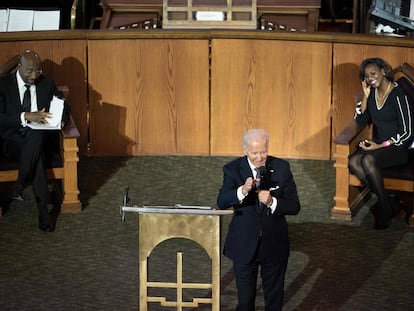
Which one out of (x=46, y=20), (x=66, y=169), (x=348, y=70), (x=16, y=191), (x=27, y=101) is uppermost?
(x=46, y=20)

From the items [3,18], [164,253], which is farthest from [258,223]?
[3,18]

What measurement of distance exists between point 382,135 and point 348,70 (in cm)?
121

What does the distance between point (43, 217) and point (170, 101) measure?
6.54ft

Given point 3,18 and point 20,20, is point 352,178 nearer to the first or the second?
point 20,20

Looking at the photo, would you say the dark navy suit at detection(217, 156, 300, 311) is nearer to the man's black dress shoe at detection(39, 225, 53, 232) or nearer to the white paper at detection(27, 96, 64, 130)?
the man's black dress shoe at detection(39, 225, 53, 232)

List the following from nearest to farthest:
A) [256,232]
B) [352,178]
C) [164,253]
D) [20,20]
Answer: [256,232] → [164,253] → [352,178] → [20,20]

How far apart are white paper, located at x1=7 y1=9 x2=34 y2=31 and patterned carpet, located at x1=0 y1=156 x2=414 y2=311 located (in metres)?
2.38

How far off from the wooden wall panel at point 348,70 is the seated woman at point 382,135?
95 cm

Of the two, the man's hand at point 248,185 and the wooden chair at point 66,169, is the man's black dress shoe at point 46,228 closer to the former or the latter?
the wooden chair at point 66,169

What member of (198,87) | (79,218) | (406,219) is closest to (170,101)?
(198,87)

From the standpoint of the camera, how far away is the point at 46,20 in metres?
11.7

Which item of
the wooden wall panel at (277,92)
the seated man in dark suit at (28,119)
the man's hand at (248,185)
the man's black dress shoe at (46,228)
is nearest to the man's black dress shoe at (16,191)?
the seated man in dark suit at (28,119)

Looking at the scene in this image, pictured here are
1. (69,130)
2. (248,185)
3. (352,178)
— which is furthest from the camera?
(69,130)

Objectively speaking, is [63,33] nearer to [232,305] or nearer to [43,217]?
[43,217]
